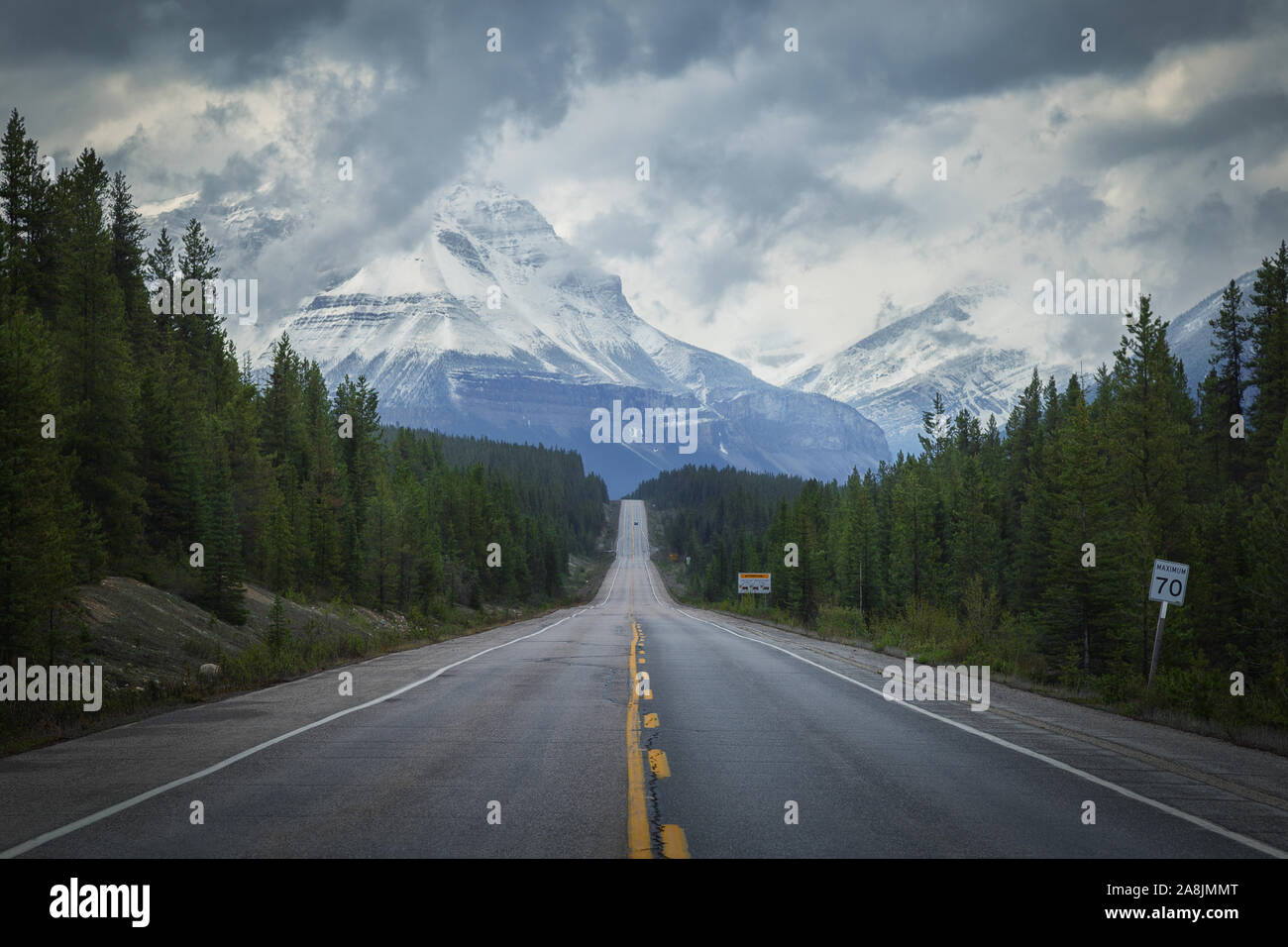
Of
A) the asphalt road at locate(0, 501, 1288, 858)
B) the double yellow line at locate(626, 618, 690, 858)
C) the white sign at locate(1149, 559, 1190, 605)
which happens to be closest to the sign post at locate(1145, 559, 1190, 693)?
the white sign at locate(1149, 559, 1190, 605)

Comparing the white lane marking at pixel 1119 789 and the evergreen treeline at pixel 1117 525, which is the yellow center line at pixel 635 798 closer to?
the white lane marking at pixel 1119 789

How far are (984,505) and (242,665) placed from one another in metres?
61.2

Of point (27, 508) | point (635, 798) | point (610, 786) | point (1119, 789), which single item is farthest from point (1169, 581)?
point (27, 508)

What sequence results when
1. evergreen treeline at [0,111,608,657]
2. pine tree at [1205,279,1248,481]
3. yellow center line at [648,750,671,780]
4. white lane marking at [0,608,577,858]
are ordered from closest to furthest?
white lane marking at [0,608,577,858]
yellow center line at [648,750,671,780]
evergreen treeline at [0,111,608,657]
pine tree at [1205,279,1248,481]

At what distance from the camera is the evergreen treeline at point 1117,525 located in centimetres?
3114

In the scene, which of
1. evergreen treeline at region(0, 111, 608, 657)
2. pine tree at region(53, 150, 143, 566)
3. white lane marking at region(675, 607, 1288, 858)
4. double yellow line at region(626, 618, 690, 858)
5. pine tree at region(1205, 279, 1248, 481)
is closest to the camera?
double yellow line at region(626, 618, 690, 858)

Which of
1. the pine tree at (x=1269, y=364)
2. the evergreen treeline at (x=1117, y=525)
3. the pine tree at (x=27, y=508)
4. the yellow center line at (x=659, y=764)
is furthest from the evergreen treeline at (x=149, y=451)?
the pine tree at (x=1269, y=364)

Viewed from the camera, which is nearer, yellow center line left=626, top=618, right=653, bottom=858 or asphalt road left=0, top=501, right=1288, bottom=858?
yellow center line left=626, top=618, right=653, bottom=858

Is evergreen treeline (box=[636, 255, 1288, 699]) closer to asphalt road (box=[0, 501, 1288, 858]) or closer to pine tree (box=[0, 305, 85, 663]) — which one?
asphalt road (box=[0, 501, 1288, 858])

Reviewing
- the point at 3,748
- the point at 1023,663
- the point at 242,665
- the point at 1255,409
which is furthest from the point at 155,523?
the point at 1255,409

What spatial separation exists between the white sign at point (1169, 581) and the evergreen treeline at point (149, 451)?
64.9 ft

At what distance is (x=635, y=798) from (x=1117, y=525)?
33.5 m

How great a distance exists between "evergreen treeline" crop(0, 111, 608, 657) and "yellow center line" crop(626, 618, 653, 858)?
11.7 meters

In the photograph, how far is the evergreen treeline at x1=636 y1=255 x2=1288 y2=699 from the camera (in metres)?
31.1
